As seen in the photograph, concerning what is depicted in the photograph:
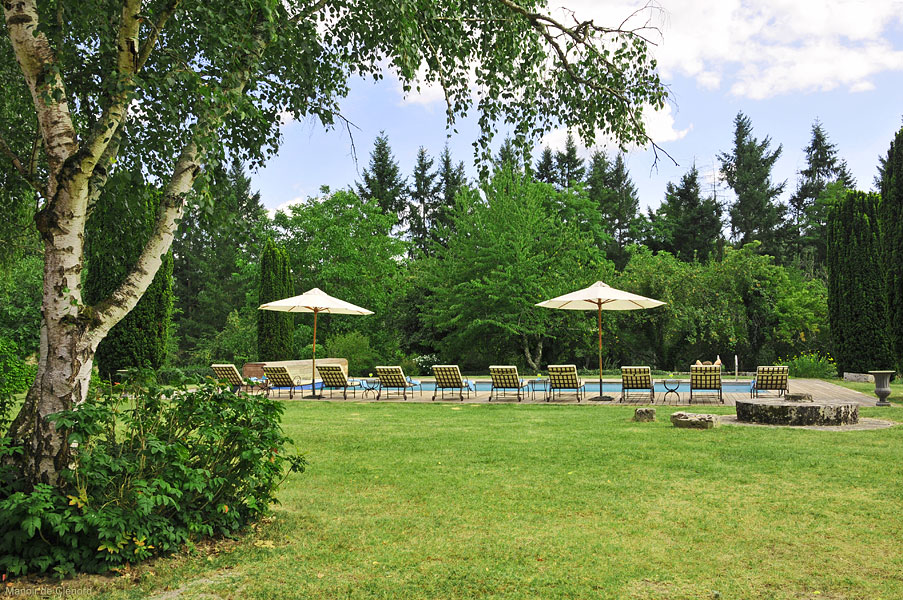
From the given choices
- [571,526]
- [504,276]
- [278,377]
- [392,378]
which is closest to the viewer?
[571,526]

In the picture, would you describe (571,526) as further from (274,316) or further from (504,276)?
(274,316)

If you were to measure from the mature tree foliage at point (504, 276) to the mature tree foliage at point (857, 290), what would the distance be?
7.59m

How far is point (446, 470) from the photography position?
5.97m

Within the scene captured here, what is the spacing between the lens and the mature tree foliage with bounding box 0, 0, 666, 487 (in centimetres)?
Result: 357

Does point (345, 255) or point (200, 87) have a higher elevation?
point (345, 255)

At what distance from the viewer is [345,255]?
26.1 metres

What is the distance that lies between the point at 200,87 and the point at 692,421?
7.63 m

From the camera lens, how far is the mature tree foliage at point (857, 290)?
17062mm

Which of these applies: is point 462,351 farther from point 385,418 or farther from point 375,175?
point 375,175

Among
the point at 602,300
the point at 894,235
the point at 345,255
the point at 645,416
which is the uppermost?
the point at 345,255


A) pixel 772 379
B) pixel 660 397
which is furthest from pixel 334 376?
pixel 772 379

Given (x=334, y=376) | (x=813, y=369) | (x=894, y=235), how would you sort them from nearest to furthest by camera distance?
(x=894, y=235), (x=334, y=376), (x=813, y=369)

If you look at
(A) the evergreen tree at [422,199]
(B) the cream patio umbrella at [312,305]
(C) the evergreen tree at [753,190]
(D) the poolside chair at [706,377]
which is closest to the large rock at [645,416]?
(D) the poolside chair at [706,377]

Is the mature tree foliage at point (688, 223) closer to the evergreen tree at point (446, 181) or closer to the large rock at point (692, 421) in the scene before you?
the evergreen tree at point (446, 181)
